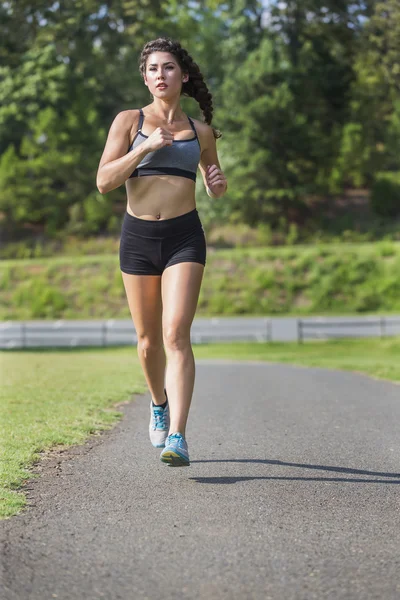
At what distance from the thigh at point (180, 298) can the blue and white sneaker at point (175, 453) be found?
63 cm

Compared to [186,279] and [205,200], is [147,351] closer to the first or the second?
[186,279]

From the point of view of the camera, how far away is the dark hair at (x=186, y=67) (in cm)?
580

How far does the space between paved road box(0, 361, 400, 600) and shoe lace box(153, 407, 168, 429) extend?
9.4 inches


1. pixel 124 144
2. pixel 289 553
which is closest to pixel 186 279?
pixel 124 144

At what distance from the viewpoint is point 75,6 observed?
23.8m

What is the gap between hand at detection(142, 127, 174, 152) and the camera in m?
5.29

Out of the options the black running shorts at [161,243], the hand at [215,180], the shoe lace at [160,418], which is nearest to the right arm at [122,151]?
the black running shorts at [161,243]

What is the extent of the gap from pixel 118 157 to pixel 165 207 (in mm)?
404

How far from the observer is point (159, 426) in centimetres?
593

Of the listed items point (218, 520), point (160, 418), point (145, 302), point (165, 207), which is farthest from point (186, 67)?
point (218, 520)

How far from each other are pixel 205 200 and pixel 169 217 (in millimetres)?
50933

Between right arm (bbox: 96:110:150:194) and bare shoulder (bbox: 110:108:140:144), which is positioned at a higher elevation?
bare shoulder (bbox: 110:108:140:144)

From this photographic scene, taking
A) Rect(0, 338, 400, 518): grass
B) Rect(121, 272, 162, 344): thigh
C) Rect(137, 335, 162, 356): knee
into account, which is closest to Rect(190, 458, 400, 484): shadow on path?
Rect(137, 335, 162, 356): knee

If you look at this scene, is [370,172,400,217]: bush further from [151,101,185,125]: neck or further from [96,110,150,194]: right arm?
[96,110,150,194]: right arm
